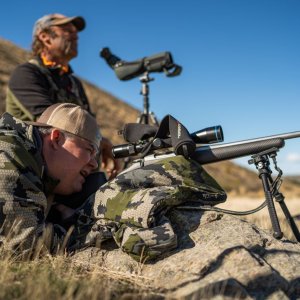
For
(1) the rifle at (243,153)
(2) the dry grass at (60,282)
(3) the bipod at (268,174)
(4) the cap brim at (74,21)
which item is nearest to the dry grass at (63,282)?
(2) the dry grass at (60,282)

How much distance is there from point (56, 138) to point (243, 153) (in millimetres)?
1555

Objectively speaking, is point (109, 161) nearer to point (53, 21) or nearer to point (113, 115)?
point (53, 21)

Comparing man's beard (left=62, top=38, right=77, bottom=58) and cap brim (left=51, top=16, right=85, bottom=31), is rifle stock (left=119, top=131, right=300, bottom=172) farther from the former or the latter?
cap brim (left=51, top=16, right=85, bottom=31)

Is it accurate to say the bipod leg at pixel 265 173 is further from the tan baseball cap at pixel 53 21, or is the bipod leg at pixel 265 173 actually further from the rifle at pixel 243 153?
the tan baseball cap at pixel 53 21

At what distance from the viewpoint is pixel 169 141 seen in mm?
3684

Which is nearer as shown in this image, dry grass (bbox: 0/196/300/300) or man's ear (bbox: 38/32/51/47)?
dry grass (bbox: 0/196/300/300)

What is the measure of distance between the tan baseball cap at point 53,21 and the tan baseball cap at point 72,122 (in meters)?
2.55

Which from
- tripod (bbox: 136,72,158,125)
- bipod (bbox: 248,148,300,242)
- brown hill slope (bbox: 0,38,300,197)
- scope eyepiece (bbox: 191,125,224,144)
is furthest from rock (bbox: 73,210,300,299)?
brown hill slope (bbox: 0,38,300,197)

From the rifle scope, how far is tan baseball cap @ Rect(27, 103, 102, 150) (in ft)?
0.87

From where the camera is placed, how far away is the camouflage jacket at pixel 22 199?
117 inches

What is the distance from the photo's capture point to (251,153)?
3.54m

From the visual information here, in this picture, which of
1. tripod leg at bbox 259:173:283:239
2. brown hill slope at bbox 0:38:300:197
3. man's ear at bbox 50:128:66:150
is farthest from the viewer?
brown hill slope at bbox 0:38:300:197

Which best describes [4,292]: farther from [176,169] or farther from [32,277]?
[176,169]

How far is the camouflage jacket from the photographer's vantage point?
2.98 meters
